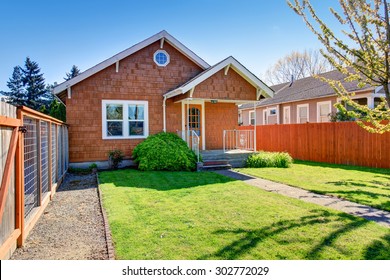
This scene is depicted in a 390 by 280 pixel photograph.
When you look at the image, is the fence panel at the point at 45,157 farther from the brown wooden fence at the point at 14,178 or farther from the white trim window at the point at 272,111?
the white trim window at the point at 272,111

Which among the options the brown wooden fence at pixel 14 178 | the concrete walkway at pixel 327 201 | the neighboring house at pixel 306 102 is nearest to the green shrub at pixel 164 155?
the concrete walkway at pixel 327 201

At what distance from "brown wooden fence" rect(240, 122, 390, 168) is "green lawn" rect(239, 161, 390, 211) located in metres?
1.01

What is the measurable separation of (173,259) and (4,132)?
247cm

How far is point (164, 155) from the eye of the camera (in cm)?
1078

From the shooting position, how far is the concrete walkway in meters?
4.98

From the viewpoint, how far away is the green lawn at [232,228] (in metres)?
3.52

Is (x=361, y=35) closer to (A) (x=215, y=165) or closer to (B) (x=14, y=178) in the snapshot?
(B) (x=14, y=178)

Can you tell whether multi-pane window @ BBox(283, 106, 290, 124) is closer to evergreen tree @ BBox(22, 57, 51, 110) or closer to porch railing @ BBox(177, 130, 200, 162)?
porch railing @ BBox(177, 130, 200, 162)

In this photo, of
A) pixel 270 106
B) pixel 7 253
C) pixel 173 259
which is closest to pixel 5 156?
pixel 7 253

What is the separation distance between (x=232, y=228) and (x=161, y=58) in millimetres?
10005

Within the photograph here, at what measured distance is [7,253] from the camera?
341 cm

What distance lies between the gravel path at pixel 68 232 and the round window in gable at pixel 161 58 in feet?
24.3

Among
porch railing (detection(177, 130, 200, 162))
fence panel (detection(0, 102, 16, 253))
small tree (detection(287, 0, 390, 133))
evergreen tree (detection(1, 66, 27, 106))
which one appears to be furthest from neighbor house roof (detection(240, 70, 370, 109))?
evergreen tree (detection(1, 66, 27, 106))

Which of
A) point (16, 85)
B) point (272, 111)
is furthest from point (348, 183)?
point (16, 85)
